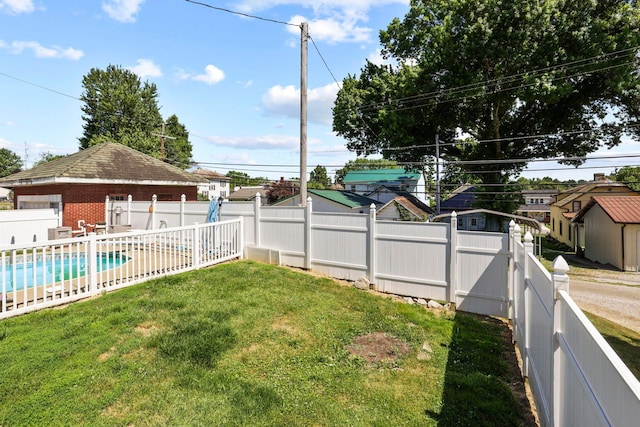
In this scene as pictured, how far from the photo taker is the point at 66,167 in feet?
48.6

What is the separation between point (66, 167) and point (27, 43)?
4.89 meters

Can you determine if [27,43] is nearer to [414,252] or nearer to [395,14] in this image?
[414,252]

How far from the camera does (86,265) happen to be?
6309mm

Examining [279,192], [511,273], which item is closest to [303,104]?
[511,273]

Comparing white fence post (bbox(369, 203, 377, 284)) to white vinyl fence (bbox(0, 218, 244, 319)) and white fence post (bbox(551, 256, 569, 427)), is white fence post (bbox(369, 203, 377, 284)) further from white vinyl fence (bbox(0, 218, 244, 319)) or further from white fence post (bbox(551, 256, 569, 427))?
white fence post (bbox(551, 256, 569, 427))

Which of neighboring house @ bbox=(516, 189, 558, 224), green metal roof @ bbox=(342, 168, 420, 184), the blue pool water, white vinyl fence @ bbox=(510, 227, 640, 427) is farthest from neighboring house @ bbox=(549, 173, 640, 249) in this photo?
the blue pool water

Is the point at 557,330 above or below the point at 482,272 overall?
above

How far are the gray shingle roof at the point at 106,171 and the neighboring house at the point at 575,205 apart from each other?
2775 centimetres

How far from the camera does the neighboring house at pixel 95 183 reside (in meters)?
14.6

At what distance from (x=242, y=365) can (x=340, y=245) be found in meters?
5.07

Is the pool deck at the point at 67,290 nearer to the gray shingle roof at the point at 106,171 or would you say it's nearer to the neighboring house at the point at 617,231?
the gray shingle roof at the point at 106,171

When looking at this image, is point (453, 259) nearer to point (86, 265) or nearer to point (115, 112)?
point (86, 265)

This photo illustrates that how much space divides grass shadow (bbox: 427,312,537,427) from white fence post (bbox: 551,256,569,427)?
968 millimetres

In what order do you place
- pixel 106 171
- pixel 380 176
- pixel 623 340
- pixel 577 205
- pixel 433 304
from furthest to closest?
pixel 380 176, pixel 577 205, pixel 106 171, pixel 433 304, pixel 623 340
